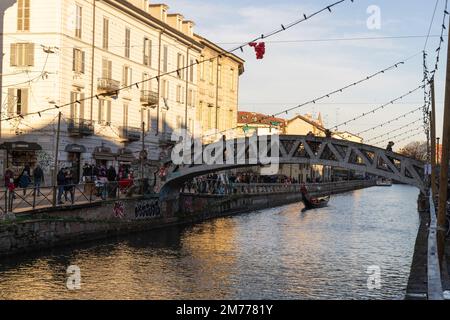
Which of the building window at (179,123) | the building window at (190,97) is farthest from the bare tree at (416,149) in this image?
the building window at (179,123)

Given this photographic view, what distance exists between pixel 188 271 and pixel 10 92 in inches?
869

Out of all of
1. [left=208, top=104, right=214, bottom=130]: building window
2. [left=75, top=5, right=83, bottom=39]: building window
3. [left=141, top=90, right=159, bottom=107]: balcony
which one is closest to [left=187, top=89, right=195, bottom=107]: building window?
[left=208, top=104, right=214, bottom=130]: building window

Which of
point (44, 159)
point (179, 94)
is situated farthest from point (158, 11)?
point (44, 159)

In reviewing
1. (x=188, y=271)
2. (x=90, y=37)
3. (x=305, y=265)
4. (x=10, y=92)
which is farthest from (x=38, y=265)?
(x=90, y=37)

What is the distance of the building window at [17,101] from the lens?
36.8 metres

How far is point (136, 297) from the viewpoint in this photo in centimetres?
1580

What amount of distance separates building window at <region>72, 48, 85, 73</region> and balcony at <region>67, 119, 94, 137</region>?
10.6 feet

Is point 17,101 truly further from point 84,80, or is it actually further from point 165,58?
point 165,58

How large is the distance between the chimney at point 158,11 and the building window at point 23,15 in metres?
15.9

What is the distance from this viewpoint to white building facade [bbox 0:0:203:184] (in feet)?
121

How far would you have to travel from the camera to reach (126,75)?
150 feet

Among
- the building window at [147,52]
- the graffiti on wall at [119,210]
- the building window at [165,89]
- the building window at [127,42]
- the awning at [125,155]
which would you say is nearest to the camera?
the graffiti on wall at [119,210]

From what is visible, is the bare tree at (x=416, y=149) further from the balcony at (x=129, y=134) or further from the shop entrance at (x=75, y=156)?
the shop entrance at (x=75, y=156)

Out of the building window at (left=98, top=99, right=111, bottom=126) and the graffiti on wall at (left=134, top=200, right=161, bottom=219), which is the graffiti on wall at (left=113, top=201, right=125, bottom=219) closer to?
the graffiti on wall at (left=134, top=200, right=161, bottom=219)
